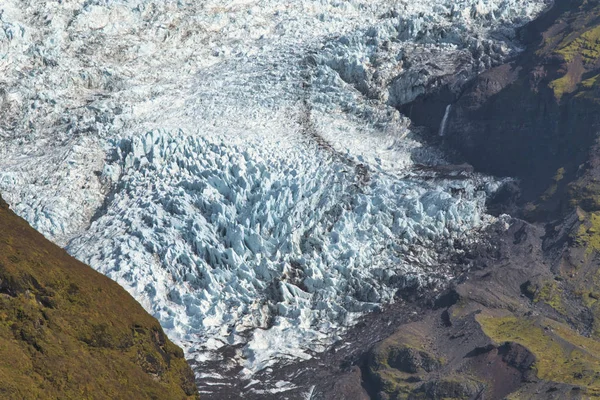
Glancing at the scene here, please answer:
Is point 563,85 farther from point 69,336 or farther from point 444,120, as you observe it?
point 69,336

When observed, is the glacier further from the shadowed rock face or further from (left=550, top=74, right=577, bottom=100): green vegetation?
(left=550, top=74, right=577, bottom=100): green vegetation

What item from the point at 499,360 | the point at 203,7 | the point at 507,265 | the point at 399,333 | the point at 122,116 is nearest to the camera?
the point at 499,360

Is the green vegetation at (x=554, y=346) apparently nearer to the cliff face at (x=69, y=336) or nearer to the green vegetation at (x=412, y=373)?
the green vegetation at (x=412, y=373)

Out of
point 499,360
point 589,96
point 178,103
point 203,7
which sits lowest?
point 499,360

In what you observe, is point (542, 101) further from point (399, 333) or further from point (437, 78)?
point (399, 333)

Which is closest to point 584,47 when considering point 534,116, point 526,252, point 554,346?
point 534,116

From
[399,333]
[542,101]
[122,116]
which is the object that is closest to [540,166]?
[542,101]

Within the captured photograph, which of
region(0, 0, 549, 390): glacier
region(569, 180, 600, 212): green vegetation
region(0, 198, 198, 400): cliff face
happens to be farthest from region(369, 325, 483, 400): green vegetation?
region(0, 198, 198, 400): cliff face
